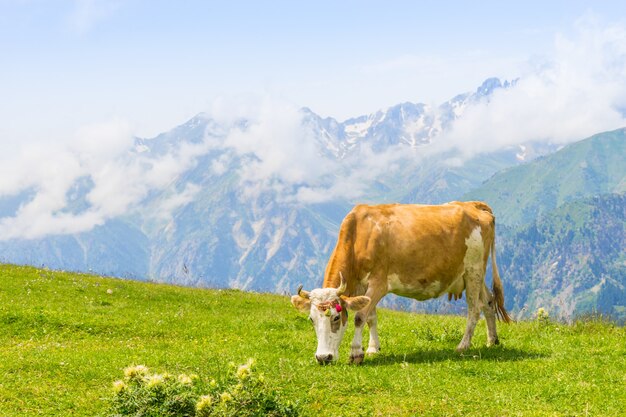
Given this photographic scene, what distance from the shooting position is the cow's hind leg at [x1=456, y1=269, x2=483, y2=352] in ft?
59.8

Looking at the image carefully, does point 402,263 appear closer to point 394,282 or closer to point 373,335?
point 394,282

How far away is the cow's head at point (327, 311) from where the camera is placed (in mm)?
15547

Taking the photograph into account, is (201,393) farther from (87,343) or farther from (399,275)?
(87,343)

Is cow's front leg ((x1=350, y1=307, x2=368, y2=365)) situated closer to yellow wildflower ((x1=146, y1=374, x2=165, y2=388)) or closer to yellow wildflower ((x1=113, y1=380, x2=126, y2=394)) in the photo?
yellow wildflower ((x1=146, y1=374, x2=165, y2=388))

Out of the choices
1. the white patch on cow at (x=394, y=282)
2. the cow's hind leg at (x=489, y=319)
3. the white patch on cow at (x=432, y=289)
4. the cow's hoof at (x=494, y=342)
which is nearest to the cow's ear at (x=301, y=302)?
the white patch on cow at (x=394, y=282)

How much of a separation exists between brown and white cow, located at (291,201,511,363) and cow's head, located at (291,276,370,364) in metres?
0.02

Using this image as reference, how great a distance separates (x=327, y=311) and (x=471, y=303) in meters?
5.19

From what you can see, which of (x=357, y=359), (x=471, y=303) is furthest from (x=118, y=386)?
(x=471, y=303)

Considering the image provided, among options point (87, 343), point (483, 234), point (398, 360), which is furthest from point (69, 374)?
point (483, 234)

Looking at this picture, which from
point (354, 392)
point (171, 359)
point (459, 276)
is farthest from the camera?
point (459, 276)

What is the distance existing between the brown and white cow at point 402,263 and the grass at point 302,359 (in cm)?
122

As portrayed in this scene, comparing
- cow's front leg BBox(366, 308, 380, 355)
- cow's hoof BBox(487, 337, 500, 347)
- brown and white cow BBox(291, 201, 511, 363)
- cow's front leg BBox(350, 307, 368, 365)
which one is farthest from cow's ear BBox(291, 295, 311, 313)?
cow's hoof BBox(487, 337, 500, 347)

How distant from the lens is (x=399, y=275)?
17.6 meters

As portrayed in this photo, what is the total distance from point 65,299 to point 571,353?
67.5 ft
